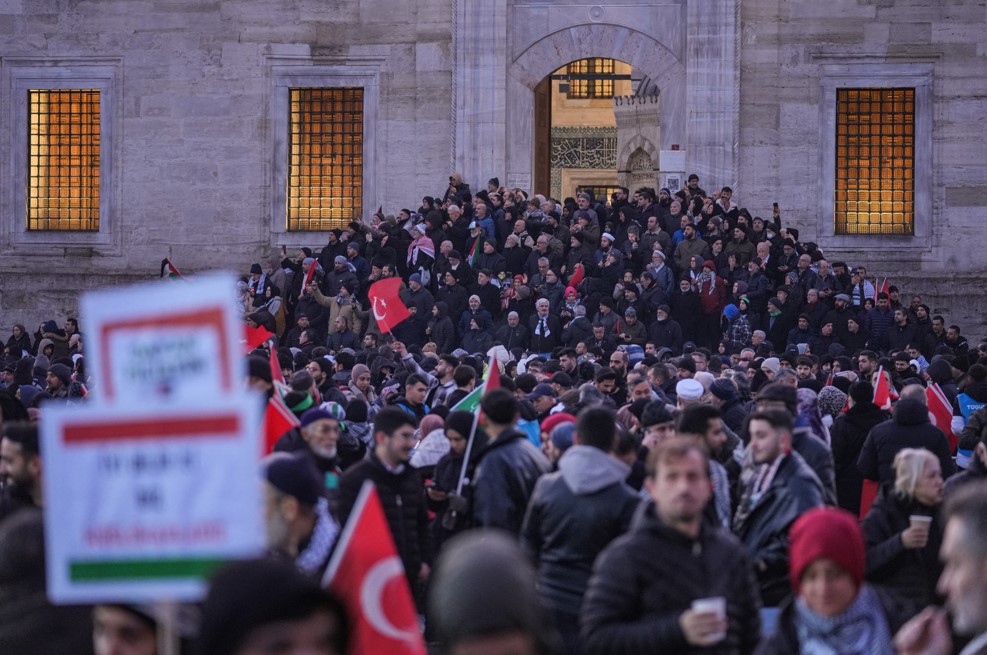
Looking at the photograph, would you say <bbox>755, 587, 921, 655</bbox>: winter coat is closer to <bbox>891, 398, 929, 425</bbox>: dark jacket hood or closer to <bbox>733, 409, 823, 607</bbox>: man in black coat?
<bbox>733, 409, 823, 607</bbox>: man in black coat

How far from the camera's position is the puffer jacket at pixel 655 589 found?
5320 mm

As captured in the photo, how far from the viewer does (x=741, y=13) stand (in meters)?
30.1

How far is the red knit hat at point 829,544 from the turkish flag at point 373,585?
1.20 metres

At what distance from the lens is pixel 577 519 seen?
694cm

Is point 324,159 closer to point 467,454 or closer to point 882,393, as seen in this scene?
point 882,393

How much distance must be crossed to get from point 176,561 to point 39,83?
29.3 m

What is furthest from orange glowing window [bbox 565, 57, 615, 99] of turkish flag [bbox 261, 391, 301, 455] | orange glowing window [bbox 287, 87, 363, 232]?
turkish flag [bbox 261, 391, 301, 455]

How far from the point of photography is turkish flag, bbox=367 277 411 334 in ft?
66.4

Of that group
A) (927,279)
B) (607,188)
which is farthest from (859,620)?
(607,188)

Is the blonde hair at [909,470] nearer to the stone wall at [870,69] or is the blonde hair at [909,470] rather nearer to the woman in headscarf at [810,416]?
the woman in headscarf at [810,416]

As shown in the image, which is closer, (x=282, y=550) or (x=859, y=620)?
(x=859, y=620)

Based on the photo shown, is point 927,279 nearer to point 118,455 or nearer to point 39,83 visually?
point 39,83

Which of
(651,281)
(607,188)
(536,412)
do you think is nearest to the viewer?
(536,412)

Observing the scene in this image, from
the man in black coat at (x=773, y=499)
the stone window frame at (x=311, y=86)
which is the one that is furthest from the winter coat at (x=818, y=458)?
the stone window frame at (x=311, y=86)
